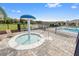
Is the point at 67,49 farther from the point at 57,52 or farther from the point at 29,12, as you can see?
the point at 29,12

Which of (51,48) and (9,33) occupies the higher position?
(9,33)

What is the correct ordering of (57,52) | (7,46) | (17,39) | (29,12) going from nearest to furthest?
(57,52) → (7,46) → (29,12) → (17,39)

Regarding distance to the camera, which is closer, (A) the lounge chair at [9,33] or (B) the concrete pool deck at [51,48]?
(B) the concrete pool deck at [51,48]

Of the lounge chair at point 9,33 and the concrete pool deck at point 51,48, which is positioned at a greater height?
the lounge chair at point 9,33

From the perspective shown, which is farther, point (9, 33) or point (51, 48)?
point (9, 33)

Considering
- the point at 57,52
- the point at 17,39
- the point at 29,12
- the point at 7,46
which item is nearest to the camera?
the point at 57,52

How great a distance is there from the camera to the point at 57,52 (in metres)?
3.41

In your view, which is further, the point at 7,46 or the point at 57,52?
the point at 7,46

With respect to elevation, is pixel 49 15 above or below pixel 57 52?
above

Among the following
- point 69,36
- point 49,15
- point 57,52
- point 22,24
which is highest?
point 49,15

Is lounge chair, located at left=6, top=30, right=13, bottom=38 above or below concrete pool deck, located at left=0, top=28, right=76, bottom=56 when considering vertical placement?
above

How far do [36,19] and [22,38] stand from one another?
1.14m

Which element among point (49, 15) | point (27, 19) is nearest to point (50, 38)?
point (49, 15)

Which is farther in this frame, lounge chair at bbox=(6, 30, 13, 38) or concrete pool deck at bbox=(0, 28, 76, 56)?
lounge chair at bbox=(6, 30, 13, 38)
